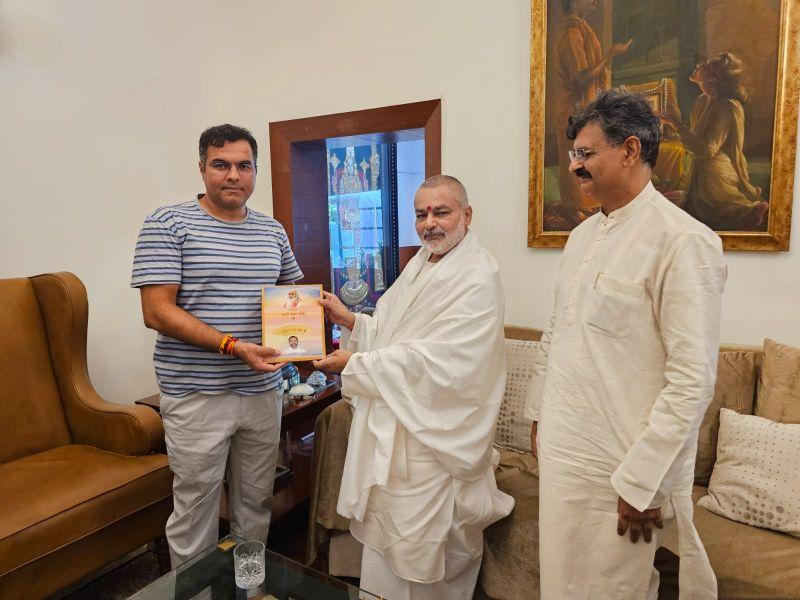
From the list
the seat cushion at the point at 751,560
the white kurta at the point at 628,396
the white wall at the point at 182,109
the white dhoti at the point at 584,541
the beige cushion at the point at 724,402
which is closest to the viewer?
the white kurta at the point at 628,396

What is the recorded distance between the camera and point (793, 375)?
192cm

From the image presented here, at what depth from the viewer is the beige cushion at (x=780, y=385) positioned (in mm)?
1879

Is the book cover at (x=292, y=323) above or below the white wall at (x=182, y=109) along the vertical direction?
below

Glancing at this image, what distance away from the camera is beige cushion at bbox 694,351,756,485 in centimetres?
202

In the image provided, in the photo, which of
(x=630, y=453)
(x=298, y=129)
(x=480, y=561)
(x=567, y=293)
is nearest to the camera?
(x=630, y=453)

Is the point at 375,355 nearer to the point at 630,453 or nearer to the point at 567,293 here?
the point at 567,293

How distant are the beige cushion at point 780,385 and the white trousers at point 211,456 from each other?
1830 mm

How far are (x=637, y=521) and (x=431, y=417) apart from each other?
0.69 metres

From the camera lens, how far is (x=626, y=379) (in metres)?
1.35

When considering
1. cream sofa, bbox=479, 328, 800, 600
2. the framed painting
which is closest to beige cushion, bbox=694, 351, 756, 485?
cream sofa, bbox=479, 328, 800, 600

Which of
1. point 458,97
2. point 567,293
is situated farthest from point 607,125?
point 458,97

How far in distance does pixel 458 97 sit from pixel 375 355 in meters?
1.63

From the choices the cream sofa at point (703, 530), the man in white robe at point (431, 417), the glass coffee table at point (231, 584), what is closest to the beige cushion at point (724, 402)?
the cream sofa at point (703, 530)

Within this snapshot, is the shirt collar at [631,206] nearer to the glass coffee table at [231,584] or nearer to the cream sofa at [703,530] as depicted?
the cream sofa at [703,530]
